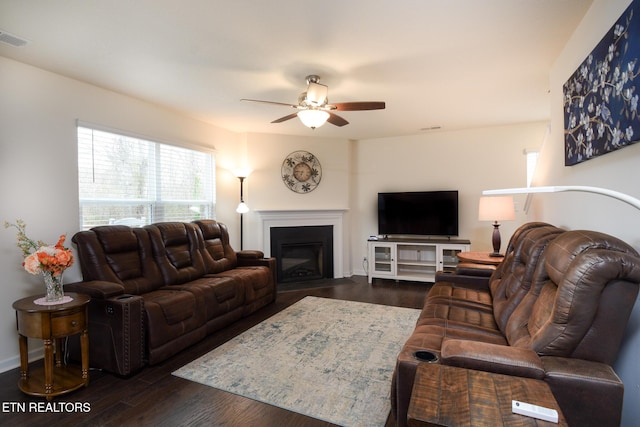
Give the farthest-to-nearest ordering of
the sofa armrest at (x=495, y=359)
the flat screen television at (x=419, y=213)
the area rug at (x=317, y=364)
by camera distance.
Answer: the flat screen television at (x=419, y=213), the area rug at (x=317, y=364), the sofa armrest at (x=495, y=359)

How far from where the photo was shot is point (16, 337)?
262cm

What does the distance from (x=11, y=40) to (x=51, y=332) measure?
6.94ft

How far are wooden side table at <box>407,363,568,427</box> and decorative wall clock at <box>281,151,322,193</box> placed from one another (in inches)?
173

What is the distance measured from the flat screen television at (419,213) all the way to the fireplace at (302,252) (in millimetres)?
1008

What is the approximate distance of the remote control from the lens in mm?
939

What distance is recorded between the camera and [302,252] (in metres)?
5.57

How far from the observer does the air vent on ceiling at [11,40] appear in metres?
2.22

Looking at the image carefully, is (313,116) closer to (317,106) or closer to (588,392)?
(317,106)

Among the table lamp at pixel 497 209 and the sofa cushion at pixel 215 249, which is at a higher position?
the table lamp at pixel 497 209

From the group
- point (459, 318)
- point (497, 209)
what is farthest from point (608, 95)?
point (497, 209)

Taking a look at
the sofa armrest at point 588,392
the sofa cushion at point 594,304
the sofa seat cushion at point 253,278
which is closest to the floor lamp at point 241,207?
the sofa seat cushion at point 253,278

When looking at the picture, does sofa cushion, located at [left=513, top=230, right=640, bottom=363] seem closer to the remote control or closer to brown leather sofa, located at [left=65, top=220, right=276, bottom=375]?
the remote control

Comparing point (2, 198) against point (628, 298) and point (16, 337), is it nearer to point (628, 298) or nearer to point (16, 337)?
point (16, 337)

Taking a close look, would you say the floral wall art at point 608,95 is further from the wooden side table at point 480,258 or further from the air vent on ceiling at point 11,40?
the air vent on ceiling at point 11,40
